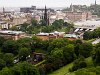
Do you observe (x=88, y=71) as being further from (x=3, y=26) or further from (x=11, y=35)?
(x=3, y=26)

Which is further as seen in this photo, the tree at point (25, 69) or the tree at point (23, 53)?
the tree at point (23, 53)

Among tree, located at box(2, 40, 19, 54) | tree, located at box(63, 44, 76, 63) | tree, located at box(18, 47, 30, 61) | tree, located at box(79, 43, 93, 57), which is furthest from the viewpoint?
tree, located at box(2, 40, 19, 54)

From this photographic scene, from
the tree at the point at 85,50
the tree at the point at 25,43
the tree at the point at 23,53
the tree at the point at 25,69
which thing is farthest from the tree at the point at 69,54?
the tree at the point at 25,43

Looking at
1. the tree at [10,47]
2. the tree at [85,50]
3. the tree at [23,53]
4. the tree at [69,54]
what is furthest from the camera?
the tree at [10,47]

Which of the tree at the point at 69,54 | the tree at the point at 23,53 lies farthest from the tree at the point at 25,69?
the tree at the point at 23,53

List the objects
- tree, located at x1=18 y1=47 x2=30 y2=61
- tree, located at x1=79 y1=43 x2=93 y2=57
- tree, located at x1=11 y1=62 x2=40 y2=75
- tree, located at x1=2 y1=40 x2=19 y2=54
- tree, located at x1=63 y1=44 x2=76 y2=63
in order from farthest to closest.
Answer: tree, located at x1=2 y1=40 x2=19 y2=54 → tree, located at x1=18 y1=47 x2=30 y2=61 → tree, located at x1=79 y1=43 x2=93 y2=57 → tree, located at x1=63 y1=44 x2=76 y2=63 → tree, located at x1=11 y1=62 x2=40 y2=75

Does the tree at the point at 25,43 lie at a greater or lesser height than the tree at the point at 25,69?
greater

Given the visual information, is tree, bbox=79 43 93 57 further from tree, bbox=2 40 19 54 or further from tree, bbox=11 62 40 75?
tree, bbox=2 40 19 54

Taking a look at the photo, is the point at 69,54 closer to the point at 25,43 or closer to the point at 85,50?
the point at 85,50

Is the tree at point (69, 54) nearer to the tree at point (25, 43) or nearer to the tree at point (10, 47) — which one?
the tree at point (25, 43)

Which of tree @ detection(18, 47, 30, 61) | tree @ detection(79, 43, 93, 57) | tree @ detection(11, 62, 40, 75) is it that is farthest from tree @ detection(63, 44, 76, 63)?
tree @ detection(11, 62, 40, 75)

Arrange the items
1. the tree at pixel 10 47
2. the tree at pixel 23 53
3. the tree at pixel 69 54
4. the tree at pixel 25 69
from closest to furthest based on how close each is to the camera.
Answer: the tree at pixel 25 69
the tree at pixel 69 54
the tree at pixel 23 53
the tree at pixel 10 47

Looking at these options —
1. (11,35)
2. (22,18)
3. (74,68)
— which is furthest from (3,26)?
(74,68)
